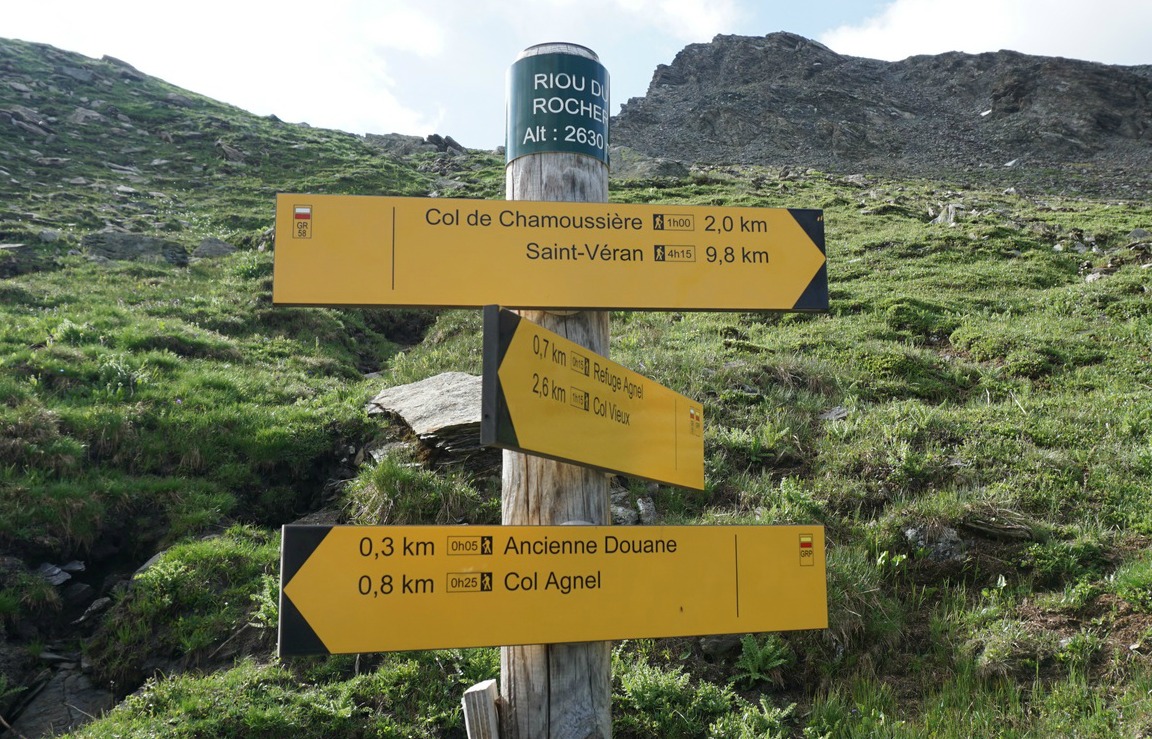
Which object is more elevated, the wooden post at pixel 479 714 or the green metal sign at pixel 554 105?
the green metal sign at pixel 554 105

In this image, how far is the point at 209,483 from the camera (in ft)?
25.2

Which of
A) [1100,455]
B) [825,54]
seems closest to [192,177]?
[1100,455]

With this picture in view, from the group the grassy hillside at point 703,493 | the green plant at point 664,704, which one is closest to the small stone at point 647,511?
the grassy hillside at point 703,493

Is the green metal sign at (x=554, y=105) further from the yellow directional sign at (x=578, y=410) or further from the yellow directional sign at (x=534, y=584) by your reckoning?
the yellow directional sign at (x=534, y=584)

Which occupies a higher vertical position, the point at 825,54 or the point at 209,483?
the point at 825,54

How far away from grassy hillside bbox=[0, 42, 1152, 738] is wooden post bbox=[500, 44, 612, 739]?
2430mm

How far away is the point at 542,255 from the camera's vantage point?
3059mm

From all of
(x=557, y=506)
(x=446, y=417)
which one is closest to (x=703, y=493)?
(x=446, y=417)

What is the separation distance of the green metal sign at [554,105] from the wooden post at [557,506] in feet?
0.05

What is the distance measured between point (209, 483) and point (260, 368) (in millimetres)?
3459

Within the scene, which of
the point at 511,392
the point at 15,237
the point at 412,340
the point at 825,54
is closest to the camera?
the point at 511,392

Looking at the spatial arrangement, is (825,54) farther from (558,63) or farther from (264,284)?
(558,63)

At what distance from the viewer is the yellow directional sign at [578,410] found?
2.42m

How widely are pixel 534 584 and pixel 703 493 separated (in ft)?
16.5
